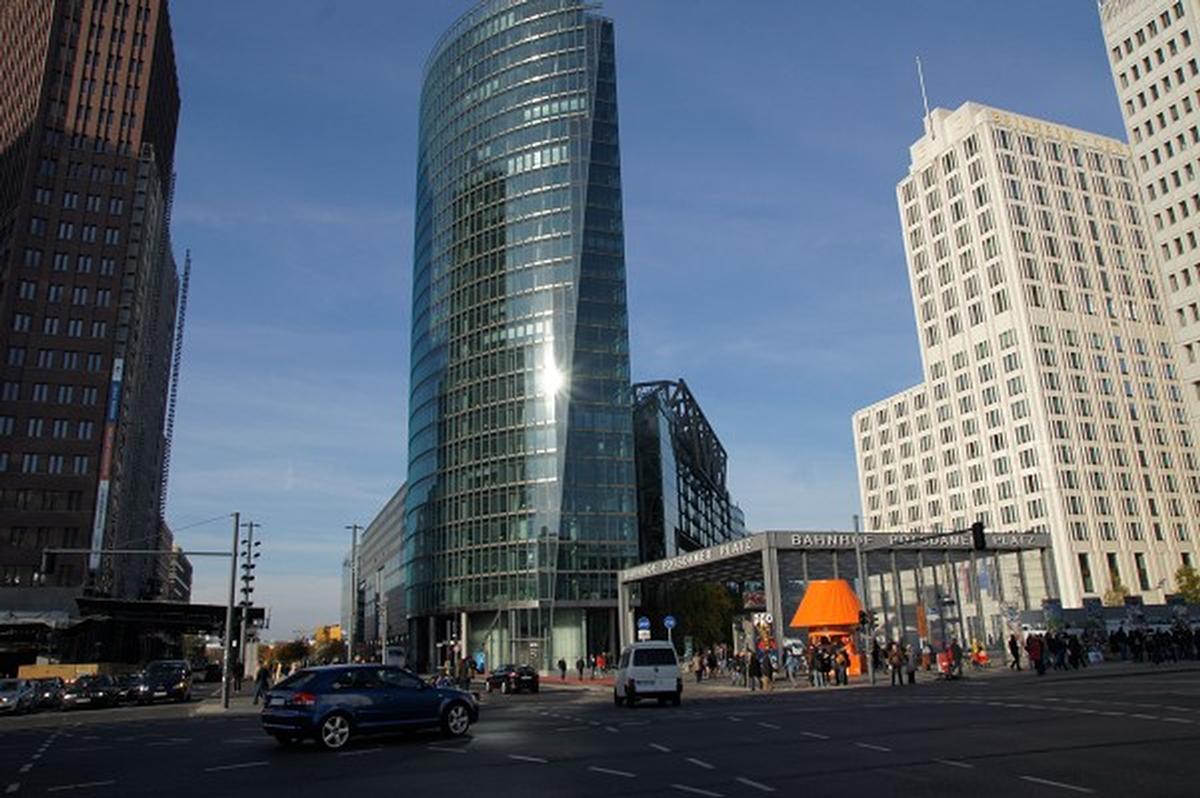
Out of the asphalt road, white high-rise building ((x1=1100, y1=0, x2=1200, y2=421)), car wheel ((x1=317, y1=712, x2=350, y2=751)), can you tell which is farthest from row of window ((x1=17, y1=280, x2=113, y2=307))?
white high-rise building ((x1=1100, y1=0, x2=1200, y2=421))

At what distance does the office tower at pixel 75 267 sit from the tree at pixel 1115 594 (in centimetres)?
10710

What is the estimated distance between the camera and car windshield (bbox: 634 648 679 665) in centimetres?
3044

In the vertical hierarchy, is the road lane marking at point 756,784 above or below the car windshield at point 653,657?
below

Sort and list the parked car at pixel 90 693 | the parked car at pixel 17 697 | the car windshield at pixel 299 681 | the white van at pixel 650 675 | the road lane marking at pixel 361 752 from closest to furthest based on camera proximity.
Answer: the road lane marking at pixel 361 752, the car windshield at pixel 299 681, the white van at pixel 650 675, the parked car at pixel 17 697, the parked car at pixel 90 693

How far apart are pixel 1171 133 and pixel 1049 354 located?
3800 centimetres

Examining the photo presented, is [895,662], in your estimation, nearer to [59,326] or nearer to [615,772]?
[615,772]

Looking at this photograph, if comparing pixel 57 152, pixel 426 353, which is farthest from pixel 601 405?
pixel 57 152

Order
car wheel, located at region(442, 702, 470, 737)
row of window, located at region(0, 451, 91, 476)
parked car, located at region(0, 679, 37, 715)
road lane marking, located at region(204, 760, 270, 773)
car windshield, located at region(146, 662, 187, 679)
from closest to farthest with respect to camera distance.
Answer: road lane marking, located at region(204, 760, 270, 773) → car wheel, located at region(442, 702, 470, 737) → parked car, located at region(0, 679, 37, 715) → car windshield, located at region(146, 662, 187, 679) → row of window, located at region(0, 451, 91, 476)

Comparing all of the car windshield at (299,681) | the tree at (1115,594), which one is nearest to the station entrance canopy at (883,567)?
the car windshield at (299,681)

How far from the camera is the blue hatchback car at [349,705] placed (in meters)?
18.1

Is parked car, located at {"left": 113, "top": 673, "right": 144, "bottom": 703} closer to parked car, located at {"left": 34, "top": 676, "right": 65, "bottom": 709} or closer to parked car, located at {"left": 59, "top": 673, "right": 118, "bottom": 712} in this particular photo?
parked car, located at {"left": 59, "top": 673, "right": 118, "bottom": 712}

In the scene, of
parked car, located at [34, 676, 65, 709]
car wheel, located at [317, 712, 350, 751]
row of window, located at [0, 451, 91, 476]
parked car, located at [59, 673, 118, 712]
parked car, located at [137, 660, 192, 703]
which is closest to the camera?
car wheel, located at [317, 712, 350, 751]

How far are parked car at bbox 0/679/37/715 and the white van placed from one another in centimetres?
2966

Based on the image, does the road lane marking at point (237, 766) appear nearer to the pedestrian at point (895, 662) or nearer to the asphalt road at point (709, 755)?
the asphalt road at point (709, 755)
